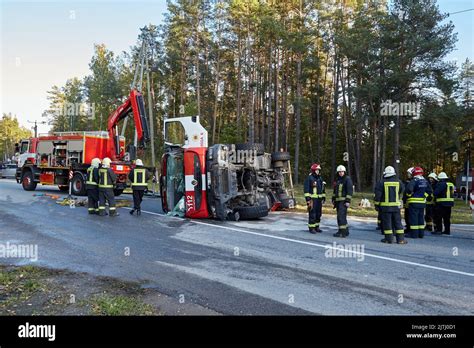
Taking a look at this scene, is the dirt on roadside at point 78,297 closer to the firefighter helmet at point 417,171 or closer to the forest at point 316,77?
the firefighter helmet at point 417,171

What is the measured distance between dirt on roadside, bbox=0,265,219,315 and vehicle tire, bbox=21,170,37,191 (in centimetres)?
1457

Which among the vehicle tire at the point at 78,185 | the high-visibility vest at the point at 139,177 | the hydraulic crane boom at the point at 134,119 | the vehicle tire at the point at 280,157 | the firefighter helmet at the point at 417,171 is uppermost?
the hydraulic crane boom at the point at 134,119

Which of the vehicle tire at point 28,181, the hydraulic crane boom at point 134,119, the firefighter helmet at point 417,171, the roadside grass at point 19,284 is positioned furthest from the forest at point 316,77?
the roadside grass at point 19,284

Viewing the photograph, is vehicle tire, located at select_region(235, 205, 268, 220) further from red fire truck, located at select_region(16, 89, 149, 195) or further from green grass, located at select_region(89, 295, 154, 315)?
red fire truck, located at select_region(16, 89, 149, 195)

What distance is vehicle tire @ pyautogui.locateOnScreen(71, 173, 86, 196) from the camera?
16.5 meters

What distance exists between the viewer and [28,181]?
62.0 feet

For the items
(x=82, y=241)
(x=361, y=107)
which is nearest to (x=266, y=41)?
(x=361, y=107)

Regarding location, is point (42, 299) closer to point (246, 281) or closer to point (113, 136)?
point (246, 281)

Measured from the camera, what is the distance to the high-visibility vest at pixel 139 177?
11.8m

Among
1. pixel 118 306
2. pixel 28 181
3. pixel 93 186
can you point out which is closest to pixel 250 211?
pixel 93 186

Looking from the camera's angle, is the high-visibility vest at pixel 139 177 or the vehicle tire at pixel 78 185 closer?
the high-visibility vest at pixel 139 177

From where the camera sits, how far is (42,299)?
461 cm

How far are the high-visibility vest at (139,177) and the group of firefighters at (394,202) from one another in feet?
16.6
